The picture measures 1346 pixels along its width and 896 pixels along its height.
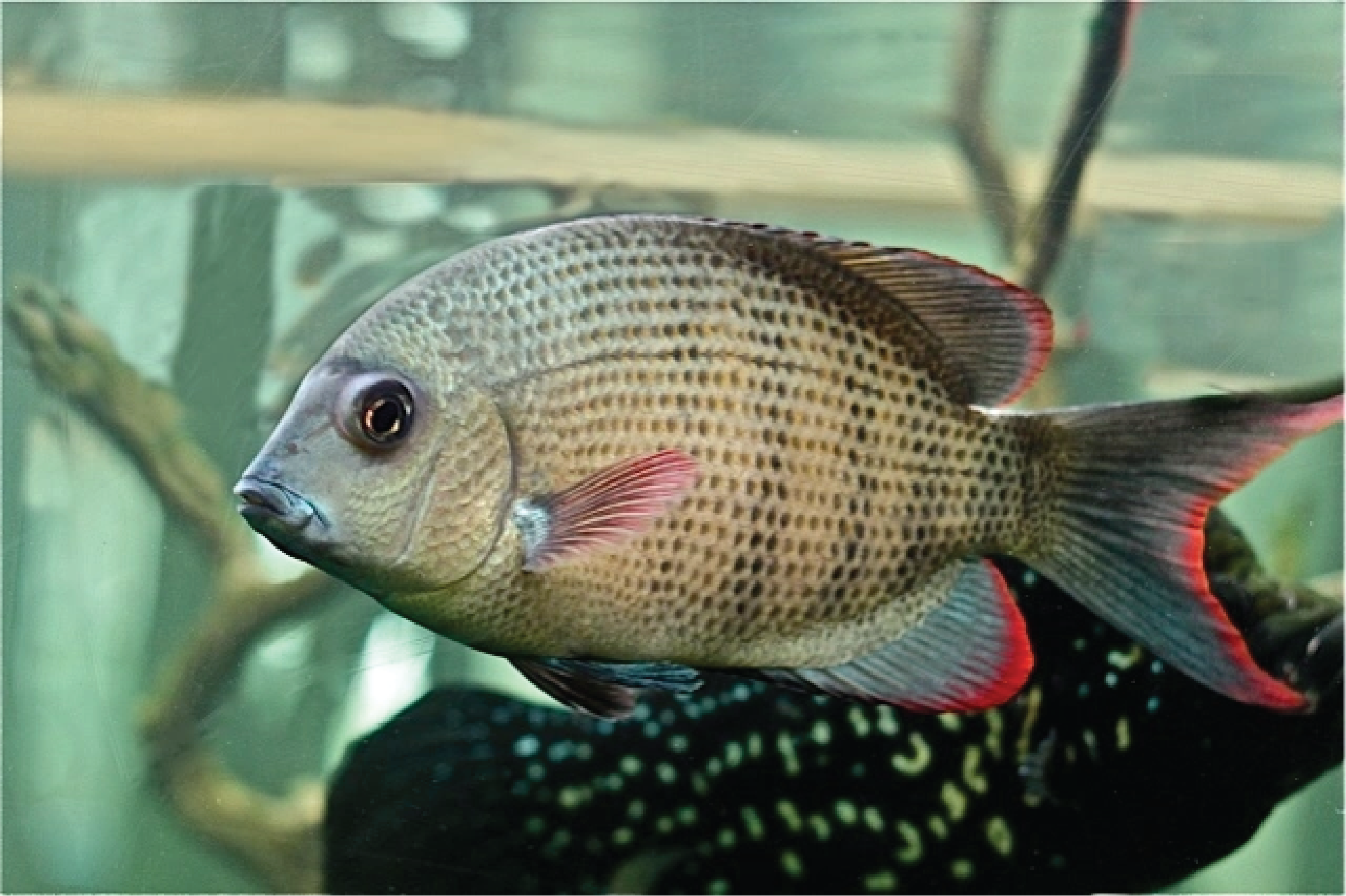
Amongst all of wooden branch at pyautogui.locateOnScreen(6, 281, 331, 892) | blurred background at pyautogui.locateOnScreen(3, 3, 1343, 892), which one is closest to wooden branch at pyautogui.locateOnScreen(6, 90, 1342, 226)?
blurred background at pyautogui.locateOnScreen(3, 3, 1343, 892)

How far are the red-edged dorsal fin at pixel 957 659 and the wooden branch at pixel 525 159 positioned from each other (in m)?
0.78

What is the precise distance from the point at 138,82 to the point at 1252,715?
1674mm

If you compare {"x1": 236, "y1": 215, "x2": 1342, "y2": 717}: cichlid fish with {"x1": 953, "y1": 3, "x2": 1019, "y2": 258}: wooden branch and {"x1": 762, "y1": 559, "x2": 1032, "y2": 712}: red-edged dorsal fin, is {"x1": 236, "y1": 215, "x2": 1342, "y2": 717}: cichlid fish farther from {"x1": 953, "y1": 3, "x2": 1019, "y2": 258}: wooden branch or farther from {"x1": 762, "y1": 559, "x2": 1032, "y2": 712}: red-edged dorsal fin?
{"x1": 953, "y1": 3, "x2": 1019, "y2": 258}: wooden branch

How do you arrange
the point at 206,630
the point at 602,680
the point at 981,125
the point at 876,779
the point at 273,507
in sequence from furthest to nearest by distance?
the point at 981,125 < the point at 206,630 < the point at 876,779 < the point at 602,680 < the point at 273,507

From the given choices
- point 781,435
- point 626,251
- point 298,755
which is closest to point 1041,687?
point 781,435

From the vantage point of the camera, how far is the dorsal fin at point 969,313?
39.1 inches

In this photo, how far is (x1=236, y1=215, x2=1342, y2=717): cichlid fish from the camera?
2.91 ft

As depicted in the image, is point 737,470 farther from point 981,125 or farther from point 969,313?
point 981,125

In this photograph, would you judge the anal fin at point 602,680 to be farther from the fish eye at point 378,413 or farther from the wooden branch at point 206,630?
Result: the wooden branch at point 206,630

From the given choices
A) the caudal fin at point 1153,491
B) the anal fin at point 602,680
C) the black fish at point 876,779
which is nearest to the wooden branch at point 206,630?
the black fish at point 876,779

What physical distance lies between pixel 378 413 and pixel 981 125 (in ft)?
3.67

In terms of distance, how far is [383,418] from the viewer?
88 centimetres

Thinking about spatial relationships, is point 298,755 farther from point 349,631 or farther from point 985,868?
point 985,868

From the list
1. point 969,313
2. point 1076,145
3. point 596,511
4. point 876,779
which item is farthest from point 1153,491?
point 1076,145
